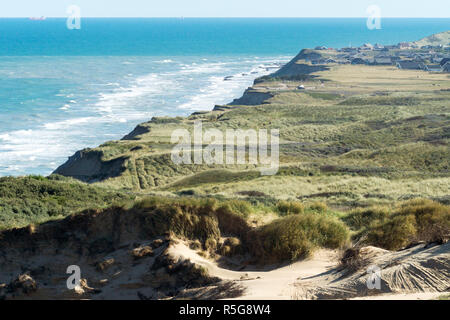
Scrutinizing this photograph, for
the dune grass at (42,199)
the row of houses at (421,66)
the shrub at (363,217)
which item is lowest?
the row of houses at (421,66)

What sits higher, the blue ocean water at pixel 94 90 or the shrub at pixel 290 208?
the shrub at pixel 290 208

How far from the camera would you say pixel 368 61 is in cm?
11031

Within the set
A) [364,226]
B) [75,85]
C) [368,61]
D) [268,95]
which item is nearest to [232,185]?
[364,226]

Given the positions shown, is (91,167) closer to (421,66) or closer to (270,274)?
(270,274)

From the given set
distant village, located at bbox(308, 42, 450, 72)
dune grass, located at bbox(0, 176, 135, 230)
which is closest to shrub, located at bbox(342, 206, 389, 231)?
dune grass, located at bbox(0, 176, 135, 230)

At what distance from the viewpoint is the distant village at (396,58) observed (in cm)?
10186

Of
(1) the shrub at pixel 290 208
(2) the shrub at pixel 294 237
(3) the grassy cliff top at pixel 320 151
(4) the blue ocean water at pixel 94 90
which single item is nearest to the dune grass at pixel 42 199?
(1) the shrub at pixel 290 208

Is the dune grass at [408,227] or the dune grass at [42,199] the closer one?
the dune grass at [408,227]

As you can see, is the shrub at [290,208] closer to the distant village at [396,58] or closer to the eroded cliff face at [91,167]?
the eroded cliff face at [91,167]

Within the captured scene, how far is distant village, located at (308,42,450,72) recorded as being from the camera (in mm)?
101856

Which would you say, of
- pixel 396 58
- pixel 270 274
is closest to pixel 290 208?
pixel 270 274

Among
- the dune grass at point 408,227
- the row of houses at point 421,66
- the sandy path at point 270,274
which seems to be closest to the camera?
the sandy path at point 270,274

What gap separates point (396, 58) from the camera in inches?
4382

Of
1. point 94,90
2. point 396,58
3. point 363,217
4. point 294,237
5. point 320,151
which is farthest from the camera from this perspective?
point 396,58
